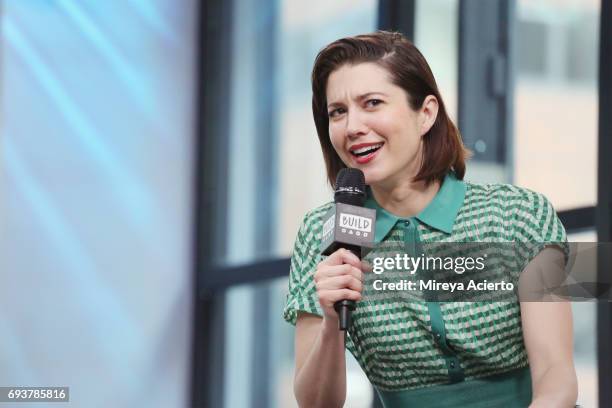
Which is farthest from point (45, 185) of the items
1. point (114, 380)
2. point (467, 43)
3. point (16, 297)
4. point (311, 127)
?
point (467, 43)

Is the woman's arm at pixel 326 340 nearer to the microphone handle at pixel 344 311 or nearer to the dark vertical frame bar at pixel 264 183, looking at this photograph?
the microphone handle at pixel 344 311

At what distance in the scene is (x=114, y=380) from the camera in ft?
14.3

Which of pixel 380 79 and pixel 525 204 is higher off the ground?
pixel 380 79

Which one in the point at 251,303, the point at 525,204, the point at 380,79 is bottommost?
the point at 251,303

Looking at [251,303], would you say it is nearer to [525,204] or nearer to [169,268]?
[169,268]

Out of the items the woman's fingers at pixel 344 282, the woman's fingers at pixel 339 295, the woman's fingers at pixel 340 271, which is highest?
the woman's fingers at pixel 340 271

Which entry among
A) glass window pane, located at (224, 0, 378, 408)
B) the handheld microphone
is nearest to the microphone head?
the handheld microphone

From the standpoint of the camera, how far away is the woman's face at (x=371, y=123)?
167 centimetres

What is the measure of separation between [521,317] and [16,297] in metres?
3.03

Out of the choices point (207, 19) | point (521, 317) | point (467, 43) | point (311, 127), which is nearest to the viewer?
point (521, 317)

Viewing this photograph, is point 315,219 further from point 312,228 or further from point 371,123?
point 371,123

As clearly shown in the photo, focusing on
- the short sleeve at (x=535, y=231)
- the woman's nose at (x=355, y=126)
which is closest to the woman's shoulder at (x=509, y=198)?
the short sleeve at (x=535, y=231)

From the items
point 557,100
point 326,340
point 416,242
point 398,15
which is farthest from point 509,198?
Answer: point 398,15

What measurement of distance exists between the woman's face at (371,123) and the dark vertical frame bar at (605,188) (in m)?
0.89
